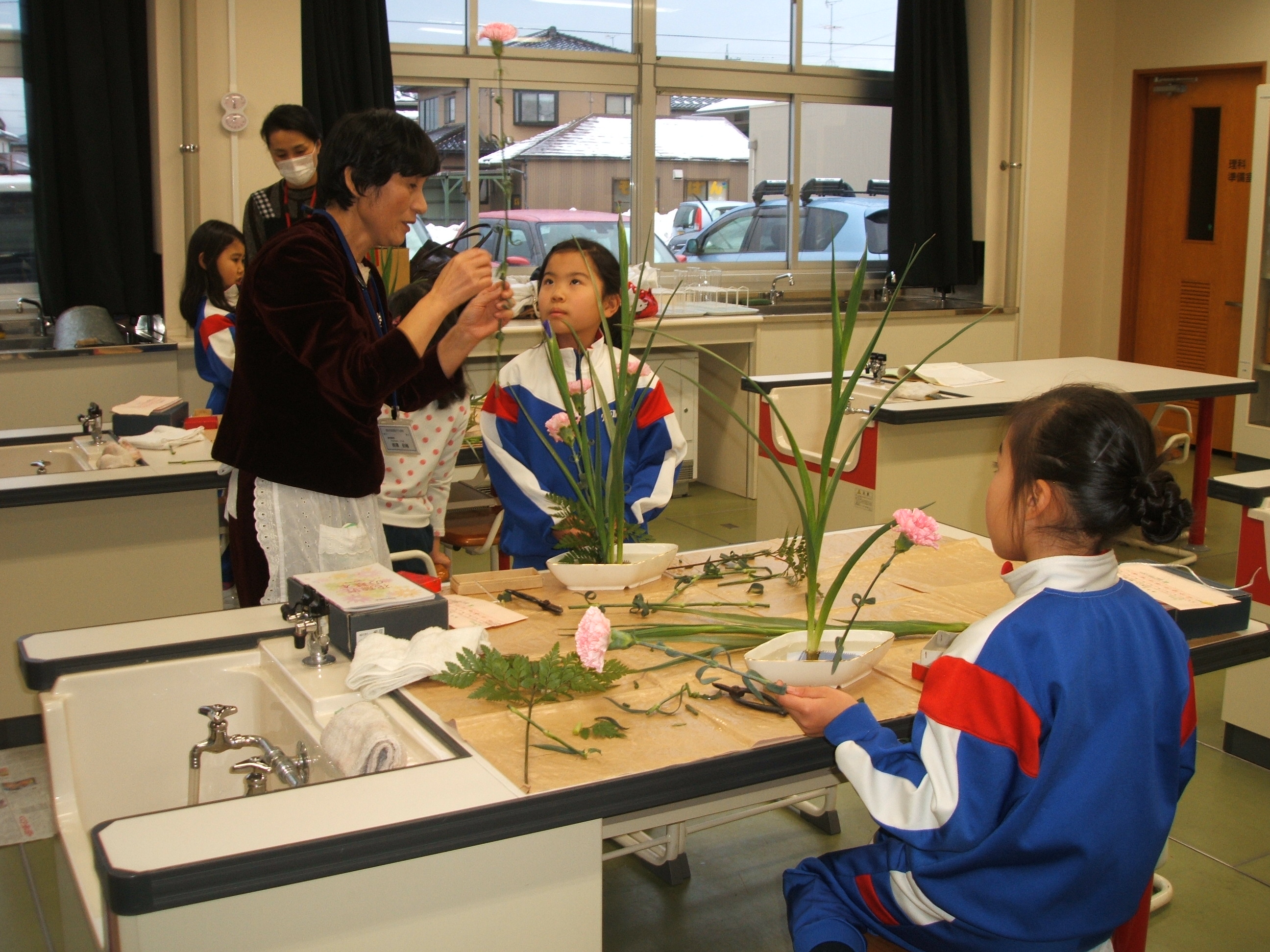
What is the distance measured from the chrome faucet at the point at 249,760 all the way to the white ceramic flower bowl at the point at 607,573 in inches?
22.9

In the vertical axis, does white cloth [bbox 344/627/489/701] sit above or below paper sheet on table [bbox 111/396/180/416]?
below

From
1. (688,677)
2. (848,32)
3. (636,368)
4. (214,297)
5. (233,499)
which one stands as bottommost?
(688,677)

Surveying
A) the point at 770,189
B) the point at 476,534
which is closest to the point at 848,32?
the point at 770,189

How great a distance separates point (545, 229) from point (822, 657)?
15.2 ft

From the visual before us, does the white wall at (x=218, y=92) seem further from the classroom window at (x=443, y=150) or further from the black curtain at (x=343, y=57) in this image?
the classroom window at (x=443, y=150)

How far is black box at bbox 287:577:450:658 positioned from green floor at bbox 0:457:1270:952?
0.88 metres

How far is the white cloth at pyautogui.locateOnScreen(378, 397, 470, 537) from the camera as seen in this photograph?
8.98ft

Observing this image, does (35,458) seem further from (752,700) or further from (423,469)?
(752,700)

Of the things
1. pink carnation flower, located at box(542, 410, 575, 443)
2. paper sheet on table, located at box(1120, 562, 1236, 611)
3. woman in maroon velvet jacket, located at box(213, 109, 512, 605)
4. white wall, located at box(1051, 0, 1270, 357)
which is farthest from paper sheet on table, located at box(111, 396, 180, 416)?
white wall, located at box(1051, 0, 1270, 357)

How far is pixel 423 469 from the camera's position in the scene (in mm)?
2773

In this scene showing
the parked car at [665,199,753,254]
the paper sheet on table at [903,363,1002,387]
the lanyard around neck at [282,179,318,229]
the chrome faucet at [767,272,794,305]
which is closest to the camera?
the lanyard around neck at [282,179,318,229]

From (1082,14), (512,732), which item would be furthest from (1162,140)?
(512,732)

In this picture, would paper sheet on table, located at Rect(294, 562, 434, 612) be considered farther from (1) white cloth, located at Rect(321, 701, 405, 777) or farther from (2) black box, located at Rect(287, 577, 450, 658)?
(1) white cloth, located at Rect(321, 701, 405, 777)

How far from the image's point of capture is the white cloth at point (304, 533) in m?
1.96
